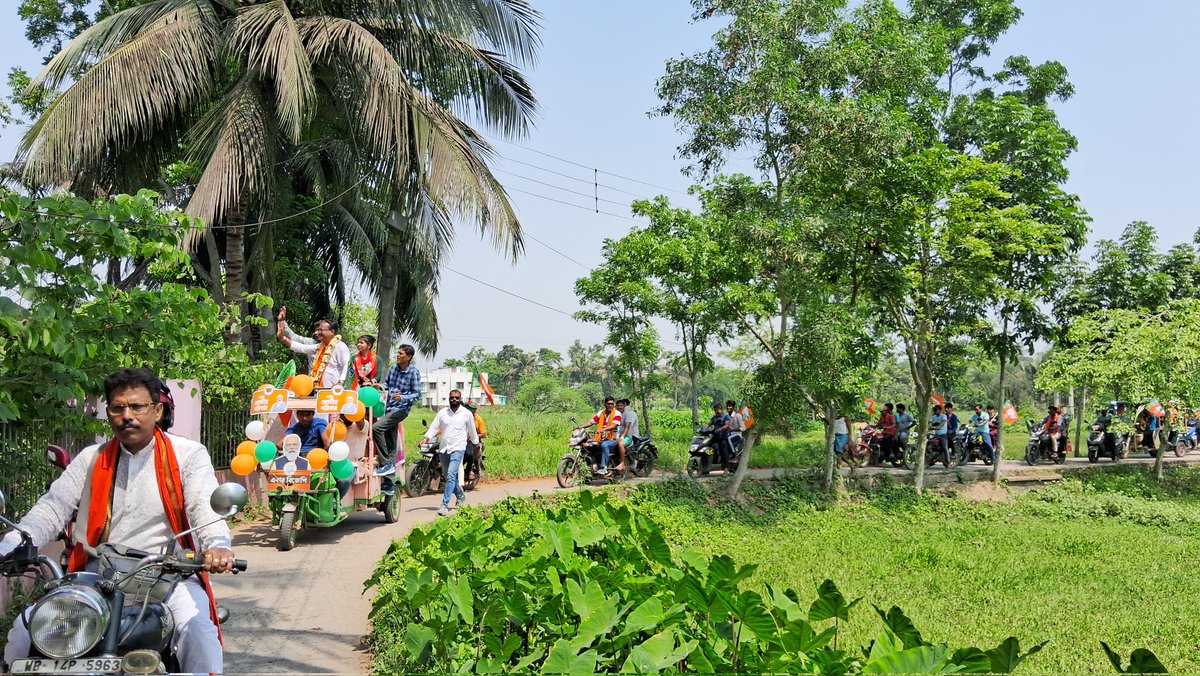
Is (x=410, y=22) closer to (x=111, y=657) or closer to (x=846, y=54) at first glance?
(x=846, y=54)

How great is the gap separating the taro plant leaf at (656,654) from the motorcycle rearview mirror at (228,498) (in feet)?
4.75

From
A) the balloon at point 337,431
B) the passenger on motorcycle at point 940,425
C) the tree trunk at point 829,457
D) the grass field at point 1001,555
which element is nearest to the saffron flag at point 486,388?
the grass field at point 1001,555

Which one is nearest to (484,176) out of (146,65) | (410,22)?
(410,22)

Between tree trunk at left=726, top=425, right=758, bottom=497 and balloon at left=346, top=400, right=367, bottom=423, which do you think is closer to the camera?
balloon at left=346, top=400, right=367, bottom=423

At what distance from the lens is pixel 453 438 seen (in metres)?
10.9

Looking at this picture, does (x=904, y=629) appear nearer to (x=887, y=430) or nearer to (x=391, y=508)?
(x=391, y=508)

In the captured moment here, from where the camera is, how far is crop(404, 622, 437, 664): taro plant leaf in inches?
154

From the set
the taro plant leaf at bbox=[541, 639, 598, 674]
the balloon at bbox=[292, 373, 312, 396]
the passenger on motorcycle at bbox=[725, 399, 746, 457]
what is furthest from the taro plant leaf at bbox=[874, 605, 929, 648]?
the passenger on motorcycle at bbox=[725, 399, 746, 457]

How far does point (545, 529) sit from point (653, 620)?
202 cm

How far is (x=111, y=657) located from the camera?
104 inches

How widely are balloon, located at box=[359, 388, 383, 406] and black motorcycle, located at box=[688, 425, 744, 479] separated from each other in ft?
32.5

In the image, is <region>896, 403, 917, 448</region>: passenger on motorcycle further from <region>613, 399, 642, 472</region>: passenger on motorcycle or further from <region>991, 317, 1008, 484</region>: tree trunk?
<region>613, 399, 642, 472</region>: passenger on motorcycle

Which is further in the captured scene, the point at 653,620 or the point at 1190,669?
the point at 1190,669

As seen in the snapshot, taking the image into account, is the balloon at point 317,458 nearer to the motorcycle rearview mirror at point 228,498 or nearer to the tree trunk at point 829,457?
the motorcycle rearview mirror at point 228,498
